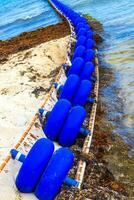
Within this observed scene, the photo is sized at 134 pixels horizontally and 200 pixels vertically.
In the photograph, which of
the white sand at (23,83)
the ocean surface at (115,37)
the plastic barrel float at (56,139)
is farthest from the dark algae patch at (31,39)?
the plastic barrel float at (56,139)

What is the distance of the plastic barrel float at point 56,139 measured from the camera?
22.4 ft

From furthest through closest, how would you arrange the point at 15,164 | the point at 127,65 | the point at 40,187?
the point at 127,65 < the point at 15,164 < the point at 40,187

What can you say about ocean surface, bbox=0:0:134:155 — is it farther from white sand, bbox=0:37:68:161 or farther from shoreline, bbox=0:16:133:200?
white sand, bbox=0:37:68:161

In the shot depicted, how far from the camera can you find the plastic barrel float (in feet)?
22.4

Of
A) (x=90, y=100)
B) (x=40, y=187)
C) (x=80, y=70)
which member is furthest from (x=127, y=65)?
(x=40, y=187)

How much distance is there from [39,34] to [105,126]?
13504 millimetres

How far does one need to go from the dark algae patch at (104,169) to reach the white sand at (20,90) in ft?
3.31

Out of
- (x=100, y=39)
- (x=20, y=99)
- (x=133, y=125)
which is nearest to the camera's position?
(x=133, y=125)

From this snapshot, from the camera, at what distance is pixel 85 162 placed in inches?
316

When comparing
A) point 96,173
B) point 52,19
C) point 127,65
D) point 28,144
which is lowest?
point 52,19

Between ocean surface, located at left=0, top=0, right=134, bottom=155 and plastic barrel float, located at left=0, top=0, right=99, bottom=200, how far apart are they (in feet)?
2.50

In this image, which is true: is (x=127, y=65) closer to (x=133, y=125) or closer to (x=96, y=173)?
(x=133, y=125)

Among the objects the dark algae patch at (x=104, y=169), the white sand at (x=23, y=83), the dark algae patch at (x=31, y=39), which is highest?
the dark algae patch at (x=104, y=169)

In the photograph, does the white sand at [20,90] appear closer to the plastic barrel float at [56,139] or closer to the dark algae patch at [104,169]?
the plastic barrel float at [56,139]
